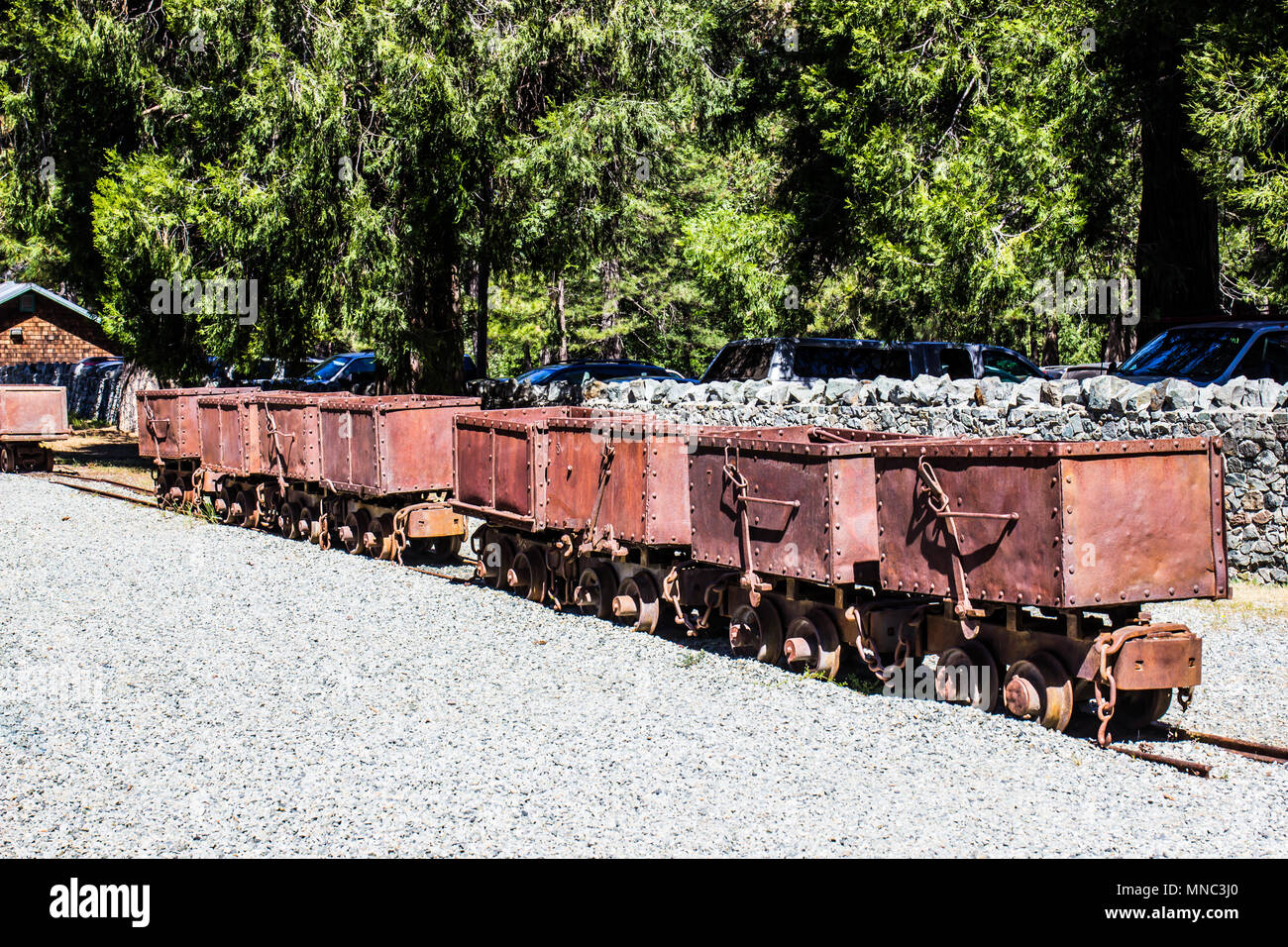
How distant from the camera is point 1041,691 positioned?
306 inches

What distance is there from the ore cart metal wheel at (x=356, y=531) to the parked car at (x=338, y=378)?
13.0m

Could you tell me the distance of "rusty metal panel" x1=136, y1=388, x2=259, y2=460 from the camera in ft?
64.6

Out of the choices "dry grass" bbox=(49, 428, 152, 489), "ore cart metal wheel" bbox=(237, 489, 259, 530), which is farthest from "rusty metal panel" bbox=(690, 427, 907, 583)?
"dry grass" bbox=(49, 428, 152, 489)

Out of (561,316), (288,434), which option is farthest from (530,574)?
(561,316)

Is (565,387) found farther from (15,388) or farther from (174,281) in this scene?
(15,388)

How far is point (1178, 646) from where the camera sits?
7.46 m

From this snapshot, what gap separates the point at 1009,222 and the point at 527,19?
834 centimetres

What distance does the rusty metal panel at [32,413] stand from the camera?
2684 cm

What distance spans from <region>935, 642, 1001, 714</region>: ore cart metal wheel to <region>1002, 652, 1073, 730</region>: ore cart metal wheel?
0.19 meters


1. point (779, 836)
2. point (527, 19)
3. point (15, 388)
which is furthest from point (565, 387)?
point (779, 836)

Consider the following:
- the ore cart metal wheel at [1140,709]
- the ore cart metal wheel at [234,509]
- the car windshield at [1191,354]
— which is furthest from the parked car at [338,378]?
the ore cart metal wheel at [1140,709]

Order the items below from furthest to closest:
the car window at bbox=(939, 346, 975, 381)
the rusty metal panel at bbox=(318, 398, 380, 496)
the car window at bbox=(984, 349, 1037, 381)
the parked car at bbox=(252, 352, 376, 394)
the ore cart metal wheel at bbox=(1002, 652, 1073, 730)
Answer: the parked car at bbox=(252, 352, 376, 394) < the car window at bbox=(984, 349, 1037, 381) < the car window at bbox=(939, 346, 975, 381) < the rusty metal panel at bbox=(318, 398, 380, 496) < the ore cart metal wheel at bbox=(1002, 652, 1073, 730)

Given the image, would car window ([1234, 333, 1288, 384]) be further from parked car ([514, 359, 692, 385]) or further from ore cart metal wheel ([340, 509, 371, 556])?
parked car ([514, 359, 692, 385])

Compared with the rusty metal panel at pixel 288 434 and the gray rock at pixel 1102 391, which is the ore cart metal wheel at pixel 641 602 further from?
the rusty metal panel at pixel 288 434
